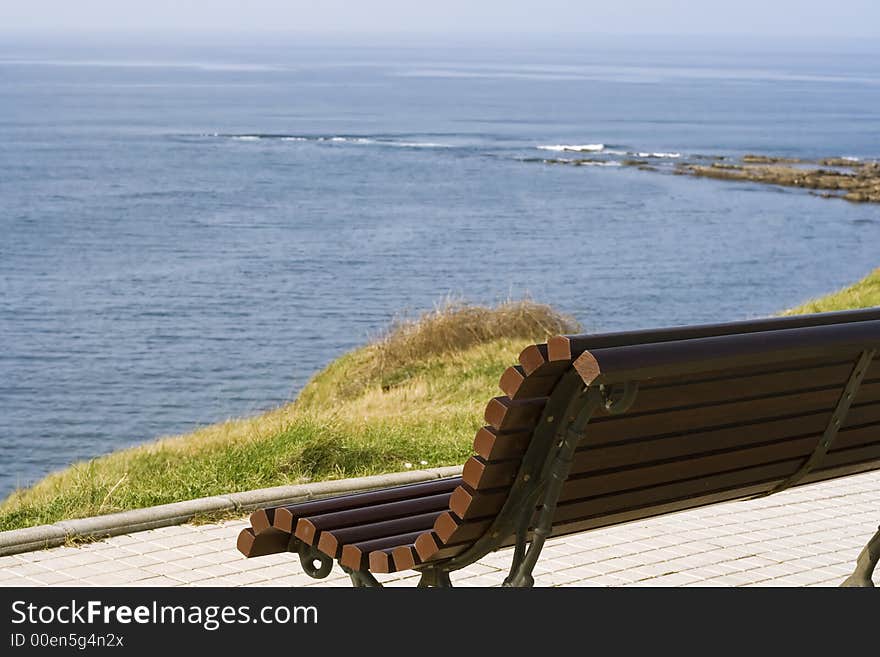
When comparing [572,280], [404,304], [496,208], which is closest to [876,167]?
[496,208]

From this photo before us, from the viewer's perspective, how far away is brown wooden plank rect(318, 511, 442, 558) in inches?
144

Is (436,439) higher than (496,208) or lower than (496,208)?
higher

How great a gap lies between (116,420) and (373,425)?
20.9 meters

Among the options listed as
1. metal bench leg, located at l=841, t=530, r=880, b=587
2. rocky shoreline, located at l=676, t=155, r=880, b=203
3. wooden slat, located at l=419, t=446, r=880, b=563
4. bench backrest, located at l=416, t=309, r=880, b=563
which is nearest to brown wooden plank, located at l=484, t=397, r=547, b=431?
bench backrest, located at l=416, t=309, r=880, b=563

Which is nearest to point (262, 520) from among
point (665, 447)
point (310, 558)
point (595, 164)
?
point (310, 558)

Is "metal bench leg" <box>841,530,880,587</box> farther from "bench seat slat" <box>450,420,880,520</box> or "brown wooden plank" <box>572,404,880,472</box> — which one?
"brown wooden plank" <box>572,404,880,472</box>

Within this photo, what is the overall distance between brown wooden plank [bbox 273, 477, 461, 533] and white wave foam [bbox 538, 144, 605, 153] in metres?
91.2

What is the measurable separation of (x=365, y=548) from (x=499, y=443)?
2.37 feet

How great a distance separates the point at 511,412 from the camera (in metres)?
3.05

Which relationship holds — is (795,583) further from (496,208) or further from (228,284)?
(496,208)

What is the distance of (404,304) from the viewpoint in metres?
41.1

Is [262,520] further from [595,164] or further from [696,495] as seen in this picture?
[595,164]

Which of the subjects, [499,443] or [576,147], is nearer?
[499,443]
